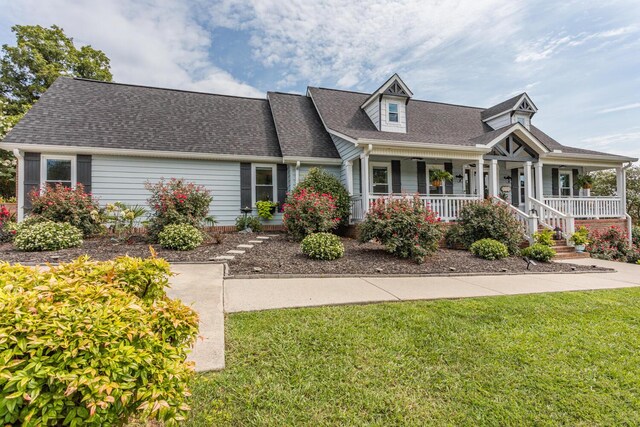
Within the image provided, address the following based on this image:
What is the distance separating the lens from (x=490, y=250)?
8320 millimetres

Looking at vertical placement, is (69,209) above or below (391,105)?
below

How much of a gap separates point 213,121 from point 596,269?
13.9 metres

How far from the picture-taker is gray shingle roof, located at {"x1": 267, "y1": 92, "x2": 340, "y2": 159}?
12.2 metres

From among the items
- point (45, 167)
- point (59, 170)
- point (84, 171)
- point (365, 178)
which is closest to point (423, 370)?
point (365, 178)

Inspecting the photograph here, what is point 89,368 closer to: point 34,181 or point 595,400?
point 595,400

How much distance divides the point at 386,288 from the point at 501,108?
1506 cm

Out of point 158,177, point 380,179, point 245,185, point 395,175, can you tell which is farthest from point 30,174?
point 395,175

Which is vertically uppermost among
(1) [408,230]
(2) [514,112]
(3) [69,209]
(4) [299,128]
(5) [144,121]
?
(2) [514,112]

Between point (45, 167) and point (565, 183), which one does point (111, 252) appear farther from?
point (565, 183)

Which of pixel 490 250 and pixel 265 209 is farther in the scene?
pixel 265 209

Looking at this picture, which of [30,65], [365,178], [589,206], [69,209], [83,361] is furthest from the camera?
[30,65]

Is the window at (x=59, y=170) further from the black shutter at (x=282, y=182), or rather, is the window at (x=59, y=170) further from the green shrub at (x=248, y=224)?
the black shutter at (x=282, y=182)

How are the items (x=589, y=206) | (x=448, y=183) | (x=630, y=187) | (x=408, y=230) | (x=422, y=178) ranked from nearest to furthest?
(x=408, y=230) → (x=589, y=206) → (x=422, y=178) → (x=448, y=183) → (x=630, y=187)

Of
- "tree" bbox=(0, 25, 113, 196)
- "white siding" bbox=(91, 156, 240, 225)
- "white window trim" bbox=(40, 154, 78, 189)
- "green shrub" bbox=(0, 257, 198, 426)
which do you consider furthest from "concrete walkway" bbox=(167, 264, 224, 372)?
"tree" bbox=(0, 25, 113, 196)
